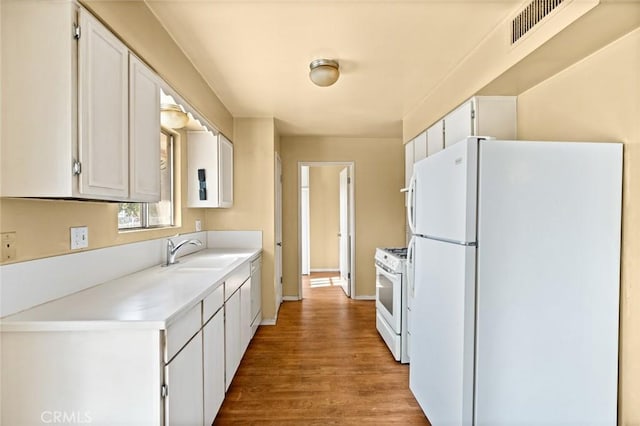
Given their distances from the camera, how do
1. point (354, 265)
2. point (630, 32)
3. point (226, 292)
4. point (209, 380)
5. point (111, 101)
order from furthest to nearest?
1. point (354, 265)
2. point (226, 292)
3. point (209, 380)
4. point (630, 32)
5. point (111, 101)

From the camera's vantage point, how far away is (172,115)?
2.50 m

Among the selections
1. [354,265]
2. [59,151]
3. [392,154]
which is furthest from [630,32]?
[354,265]

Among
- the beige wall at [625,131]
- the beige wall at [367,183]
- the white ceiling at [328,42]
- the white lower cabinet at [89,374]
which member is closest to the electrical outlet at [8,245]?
the white lower cabinet at [89,374]

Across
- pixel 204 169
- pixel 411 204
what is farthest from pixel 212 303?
pixel 204 169

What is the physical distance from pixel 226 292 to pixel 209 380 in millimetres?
561

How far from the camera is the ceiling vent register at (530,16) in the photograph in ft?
4.82

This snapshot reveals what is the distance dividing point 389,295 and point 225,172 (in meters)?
2.09

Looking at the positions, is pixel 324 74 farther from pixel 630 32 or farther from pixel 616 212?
pixel 616 212

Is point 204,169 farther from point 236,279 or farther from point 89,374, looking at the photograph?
point 89,374

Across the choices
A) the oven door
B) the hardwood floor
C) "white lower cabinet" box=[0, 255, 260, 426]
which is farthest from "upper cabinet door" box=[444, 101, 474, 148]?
"white lower cabinet" box=[0, 255, 260, 426]

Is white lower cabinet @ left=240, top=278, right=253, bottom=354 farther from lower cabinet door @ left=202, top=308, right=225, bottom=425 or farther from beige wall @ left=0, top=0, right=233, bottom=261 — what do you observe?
beige wall @ left=0, top=0, right=233, bottom=261

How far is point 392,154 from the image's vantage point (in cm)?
486

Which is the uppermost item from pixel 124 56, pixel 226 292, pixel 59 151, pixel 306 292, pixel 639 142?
pixel 124 56

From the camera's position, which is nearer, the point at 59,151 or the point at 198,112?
the point at 59,151
